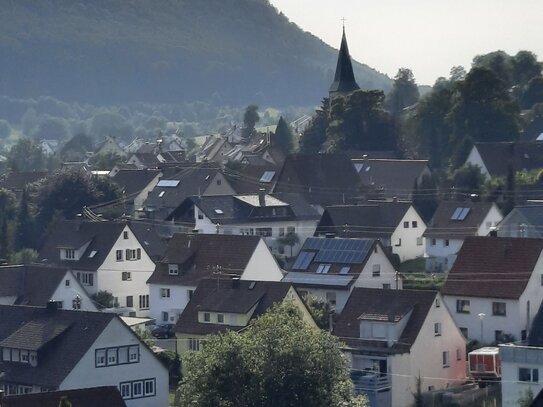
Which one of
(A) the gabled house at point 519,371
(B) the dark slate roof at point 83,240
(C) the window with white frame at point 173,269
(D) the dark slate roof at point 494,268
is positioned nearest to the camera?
(A) the gabled house at point 519,371

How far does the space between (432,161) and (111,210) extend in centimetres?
2221

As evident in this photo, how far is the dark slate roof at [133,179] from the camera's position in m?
84.2

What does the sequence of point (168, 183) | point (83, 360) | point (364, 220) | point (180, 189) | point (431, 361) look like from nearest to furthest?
1. point (83, 360)
2. point (431, 361)
3. point (364, 220)
4. point (180, 189)
5. point (168, 183)

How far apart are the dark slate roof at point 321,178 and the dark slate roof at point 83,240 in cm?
1622

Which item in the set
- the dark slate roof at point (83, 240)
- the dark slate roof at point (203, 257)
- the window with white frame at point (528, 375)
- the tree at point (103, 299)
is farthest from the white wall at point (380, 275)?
the window with white frame at point (528, 375)

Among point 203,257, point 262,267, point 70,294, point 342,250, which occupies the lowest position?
point 70,294

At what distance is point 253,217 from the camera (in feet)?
228

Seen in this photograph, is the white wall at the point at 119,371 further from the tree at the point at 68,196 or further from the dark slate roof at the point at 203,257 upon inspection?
the tree at the point at 68,196

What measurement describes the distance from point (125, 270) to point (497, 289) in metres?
16.9

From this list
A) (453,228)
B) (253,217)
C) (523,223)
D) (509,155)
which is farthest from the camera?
(509,155)

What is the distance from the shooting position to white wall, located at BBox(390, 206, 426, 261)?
6669 cm

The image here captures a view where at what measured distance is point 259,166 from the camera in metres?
88.9

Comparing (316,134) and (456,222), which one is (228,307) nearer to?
(456,222)

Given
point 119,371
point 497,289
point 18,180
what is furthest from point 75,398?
point 18,180
